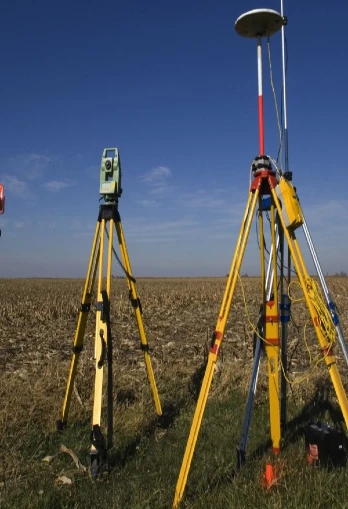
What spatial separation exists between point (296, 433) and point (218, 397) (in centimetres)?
138

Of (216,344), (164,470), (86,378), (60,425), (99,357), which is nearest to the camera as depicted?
(216,344)

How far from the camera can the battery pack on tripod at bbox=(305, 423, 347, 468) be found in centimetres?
389

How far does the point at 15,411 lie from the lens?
5.07 meters

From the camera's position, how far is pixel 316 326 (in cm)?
351

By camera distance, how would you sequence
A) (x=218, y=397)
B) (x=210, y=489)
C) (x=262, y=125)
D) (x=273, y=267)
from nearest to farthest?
1. (x=210, y=489)
2. (x=262, y=125)
3. (x=273, y=267)
4. (x=218, y=397)

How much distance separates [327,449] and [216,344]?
149cm

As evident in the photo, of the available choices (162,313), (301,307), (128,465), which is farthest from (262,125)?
(301,307)

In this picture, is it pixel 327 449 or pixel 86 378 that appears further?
pixel 86 378

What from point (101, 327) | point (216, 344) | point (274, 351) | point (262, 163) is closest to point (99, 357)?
point (101, 327)

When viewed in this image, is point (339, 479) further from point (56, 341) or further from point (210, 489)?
point (56, 341)

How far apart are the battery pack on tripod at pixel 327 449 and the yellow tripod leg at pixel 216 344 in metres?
1.29

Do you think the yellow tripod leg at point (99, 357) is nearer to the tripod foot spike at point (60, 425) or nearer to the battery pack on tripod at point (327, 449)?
the tripod foot spike at point (60, 425)

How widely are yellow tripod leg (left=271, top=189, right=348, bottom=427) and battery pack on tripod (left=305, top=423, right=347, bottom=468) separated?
0.64 meters

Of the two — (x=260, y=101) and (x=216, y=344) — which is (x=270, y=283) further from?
(x=260, y=101)
